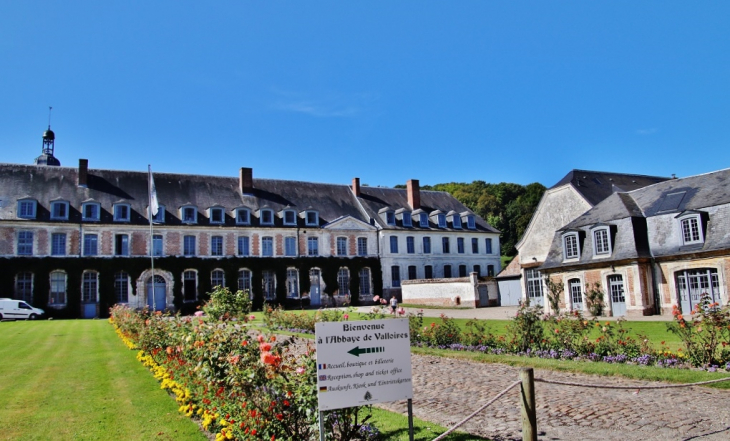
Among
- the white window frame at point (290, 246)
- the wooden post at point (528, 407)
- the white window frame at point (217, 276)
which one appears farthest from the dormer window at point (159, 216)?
the wooden post at point (528, 407)

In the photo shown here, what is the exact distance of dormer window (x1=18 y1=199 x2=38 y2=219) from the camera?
97.8 ft

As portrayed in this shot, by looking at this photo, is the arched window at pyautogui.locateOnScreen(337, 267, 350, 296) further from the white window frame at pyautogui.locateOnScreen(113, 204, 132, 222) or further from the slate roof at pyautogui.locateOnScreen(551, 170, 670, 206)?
the slate roof at pyautogui.locateOnScreen(551, 170, 670, 206)

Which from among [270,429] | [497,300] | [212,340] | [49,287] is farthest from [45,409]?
[497,300]

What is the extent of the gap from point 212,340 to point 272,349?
1525 mm

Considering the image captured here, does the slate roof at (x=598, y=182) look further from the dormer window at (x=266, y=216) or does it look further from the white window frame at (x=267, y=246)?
the white window frame at (x=267, y=246)

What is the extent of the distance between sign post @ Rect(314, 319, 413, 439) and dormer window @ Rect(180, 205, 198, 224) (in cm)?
3088

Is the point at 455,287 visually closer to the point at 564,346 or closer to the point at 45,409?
the point at 564,346

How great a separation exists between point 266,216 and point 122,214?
873cm

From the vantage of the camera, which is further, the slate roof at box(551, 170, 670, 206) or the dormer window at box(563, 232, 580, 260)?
the slate roof at box(551, 170, 670, 206)

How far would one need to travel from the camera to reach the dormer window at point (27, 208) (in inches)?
1174

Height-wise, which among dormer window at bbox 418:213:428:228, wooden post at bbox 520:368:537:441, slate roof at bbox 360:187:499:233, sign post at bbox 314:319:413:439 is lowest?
wooden post at bbox 520:368:537:441

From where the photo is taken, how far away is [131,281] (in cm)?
3181

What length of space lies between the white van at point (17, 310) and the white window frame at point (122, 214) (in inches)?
256

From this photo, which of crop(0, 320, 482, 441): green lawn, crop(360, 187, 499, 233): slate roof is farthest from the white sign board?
crop(360, 187, 499, 233): slate roof
